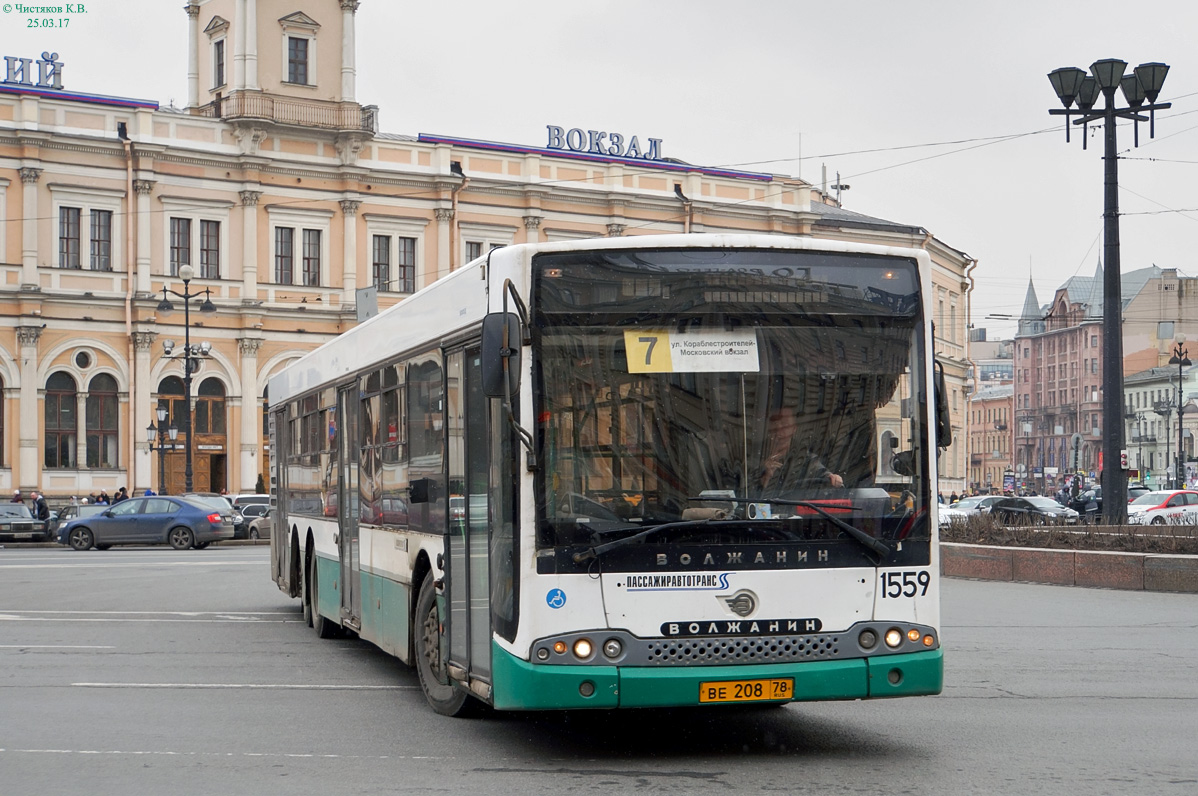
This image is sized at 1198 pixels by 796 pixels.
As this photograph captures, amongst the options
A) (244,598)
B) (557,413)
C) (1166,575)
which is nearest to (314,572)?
(244,598)

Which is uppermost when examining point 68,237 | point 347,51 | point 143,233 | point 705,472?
point 347,51

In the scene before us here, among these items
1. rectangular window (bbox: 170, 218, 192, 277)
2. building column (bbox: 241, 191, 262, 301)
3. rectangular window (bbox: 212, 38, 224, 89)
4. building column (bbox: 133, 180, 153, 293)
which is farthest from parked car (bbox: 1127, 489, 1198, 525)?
rectangular window (bbox: 212, 38, 224, 89)

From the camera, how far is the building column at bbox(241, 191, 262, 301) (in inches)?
2276

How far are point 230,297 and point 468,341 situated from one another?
165 ft

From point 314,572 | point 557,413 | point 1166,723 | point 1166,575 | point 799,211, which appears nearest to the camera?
point 557,413

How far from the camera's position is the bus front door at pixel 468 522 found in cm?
895

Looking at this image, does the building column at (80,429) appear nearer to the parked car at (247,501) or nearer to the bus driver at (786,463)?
the parked car at (247,501)

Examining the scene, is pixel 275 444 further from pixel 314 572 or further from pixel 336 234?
pixel 336 234

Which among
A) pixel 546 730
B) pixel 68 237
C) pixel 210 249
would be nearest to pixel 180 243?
pixel 210 249

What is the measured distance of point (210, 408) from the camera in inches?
2270

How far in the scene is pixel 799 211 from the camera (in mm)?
68812

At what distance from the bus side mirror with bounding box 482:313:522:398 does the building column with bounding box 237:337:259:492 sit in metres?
50.7

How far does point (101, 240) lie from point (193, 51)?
32.0 ft

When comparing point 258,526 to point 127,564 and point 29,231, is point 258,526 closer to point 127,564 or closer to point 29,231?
point 127,564
